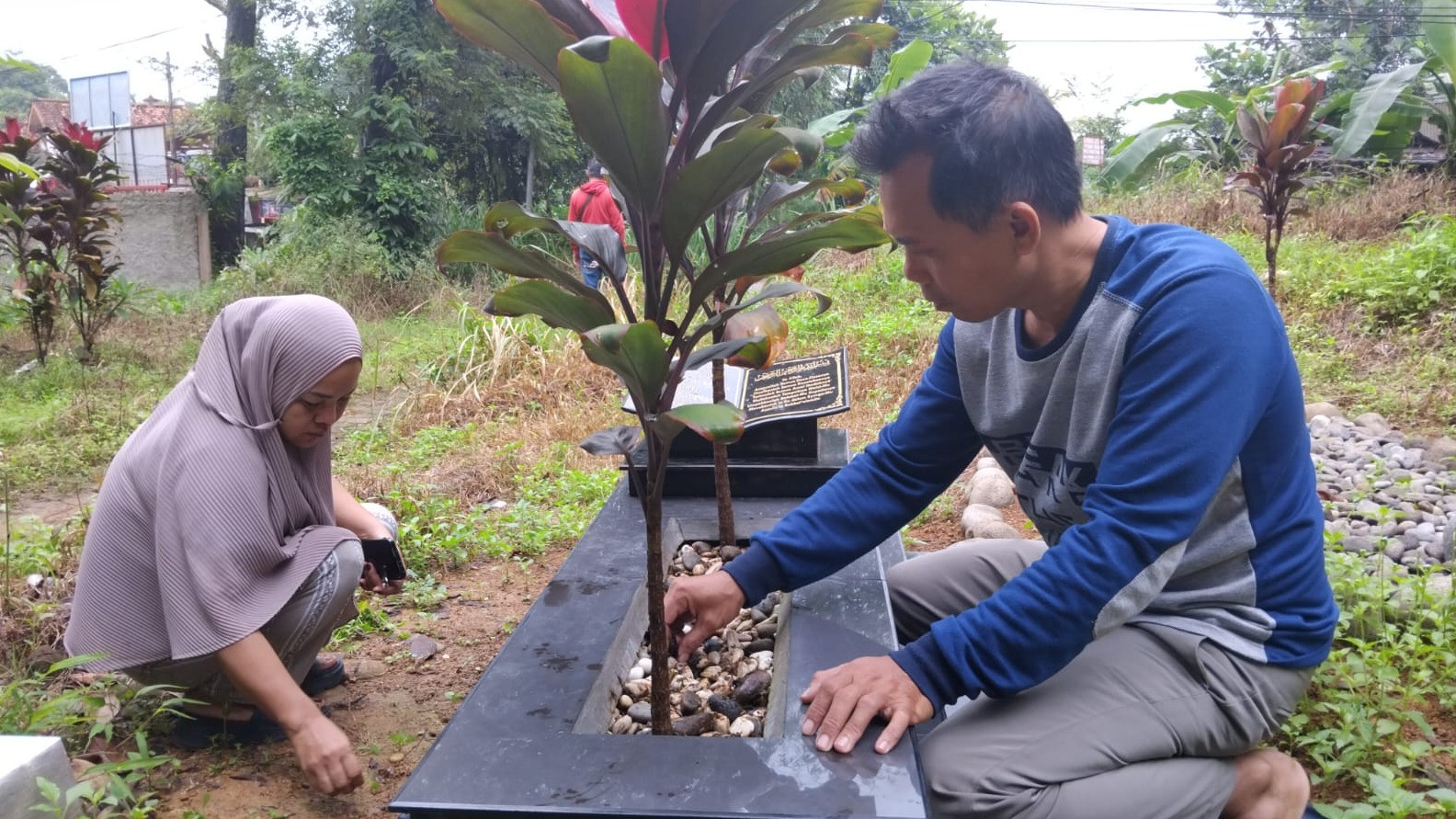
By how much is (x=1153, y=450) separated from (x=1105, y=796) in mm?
550

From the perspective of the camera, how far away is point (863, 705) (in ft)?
4.78

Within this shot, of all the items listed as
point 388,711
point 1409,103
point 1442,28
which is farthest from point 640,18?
point 1409,103

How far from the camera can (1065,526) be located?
184 centimetres

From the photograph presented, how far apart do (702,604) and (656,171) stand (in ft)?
2.70

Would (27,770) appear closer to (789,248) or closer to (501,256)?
(501,256)

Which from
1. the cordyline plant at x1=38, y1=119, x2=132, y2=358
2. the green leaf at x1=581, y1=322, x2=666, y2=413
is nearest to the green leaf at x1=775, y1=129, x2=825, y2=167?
the green leaf at x1=581, y1=322, x2=666, y2=413

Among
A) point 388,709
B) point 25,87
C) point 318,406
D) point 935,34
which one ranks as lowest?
point 388,709

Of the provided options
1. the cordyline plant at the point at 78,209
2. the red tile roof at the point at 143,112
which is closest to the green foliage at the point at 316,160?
the cordyline plant at the point at 78,209

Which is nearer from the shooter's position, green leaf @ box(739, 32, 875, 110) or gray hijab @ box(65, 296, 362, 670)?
green leaf @ box(739, 32, 875, 110)

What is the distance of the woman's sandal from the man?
1589 mm

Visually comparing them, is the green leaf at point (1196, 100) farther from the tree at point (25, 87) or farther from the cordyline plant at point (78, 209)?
the tree at point (25, 87)

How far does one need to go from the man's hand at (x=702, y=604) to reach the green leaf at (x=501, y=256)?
1.98 ft

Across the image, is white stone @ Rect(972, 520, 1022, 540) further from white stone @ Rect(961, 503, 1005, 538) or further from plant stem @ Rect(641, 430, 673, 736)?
plant stem @ Rect(641, 430, 673, 736)

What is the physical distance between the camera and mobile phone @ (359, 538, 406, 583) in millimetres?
2637
